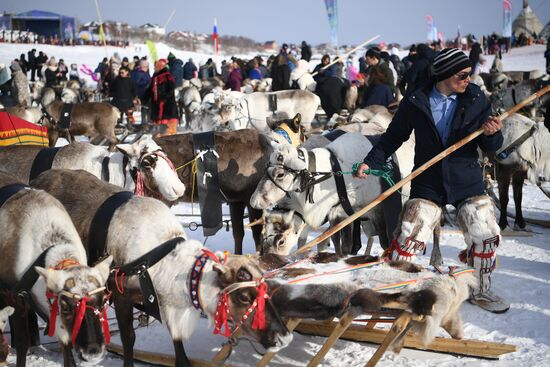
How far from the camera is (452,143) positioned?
15.1 ft

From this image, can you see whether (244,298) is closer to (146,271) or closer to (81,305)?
(146,271)

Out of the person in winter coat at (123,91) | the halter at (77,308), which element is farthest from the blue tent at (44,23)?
the halter at (77,308)

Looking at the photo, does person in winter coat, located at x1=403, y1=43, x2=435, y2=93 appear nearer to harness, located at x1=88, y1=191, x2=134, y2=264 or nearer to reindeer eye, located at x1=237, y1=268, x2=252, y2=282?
harness, located at x1=88, y1=191, x2=134, y2=264

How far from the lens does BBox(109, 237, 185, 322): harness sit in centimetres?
395

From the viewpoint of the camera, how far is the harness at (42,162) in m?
5.66

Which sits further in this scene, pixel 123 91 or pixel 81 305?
pixel 123 91

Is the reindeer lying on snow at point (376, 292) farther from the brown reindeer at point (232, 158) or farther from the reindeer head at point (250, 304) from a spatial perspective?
the brown reindeer at point (232, 158)

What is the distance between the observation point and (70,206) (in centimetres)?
459

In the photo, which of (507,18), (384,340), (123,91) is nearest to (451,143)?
(384,340)

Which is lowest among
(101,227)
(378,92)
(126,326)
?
(126,326)

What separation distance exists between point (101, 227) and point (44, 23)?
56.6 metres

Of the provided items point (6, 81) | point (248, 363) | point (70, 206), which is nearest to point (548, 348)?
point (248, 363)

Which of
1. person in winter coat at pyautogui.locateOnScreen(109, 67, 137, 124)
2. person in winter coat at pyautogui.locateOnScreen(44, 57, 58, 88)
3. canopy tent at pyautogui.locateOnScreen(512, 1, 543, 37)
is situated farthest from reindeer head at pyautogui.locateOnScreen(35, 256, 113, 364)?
canopy tent at pyautogui.locateOnScreen(512, 1, 543, 37)

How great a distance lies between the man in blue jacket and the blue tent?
54251mm
